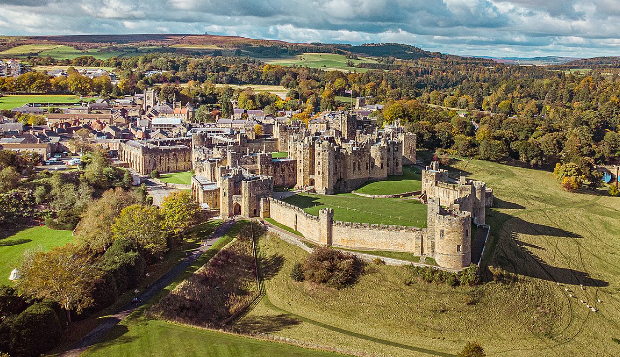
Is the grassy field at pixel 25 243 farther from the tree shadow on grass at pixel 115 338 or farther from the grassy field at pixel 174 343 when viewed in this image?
the grassy field at pixel 174 343

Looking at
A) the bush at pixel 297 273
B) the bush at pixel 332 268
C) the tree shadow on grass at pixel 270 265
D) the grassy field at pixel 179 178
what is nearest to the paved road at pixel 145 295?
the tree shadow on grass at pixel 270 265

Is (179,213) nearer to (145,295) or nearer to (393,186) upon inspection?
(145,295)

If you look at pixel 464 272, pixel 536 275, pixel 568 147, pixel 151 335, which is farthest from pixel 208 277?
pixel 568 147

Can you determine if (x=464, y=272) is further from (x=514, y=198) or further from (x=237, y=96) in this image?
(x=237, y=96)

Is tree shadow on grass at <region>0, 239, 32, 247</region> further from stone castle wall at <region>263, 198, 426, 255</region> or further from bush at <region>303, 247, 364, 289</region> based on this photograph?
bush at <region>303, 247, 364, 289</region>

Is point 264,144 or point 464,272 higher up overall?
point 264,144

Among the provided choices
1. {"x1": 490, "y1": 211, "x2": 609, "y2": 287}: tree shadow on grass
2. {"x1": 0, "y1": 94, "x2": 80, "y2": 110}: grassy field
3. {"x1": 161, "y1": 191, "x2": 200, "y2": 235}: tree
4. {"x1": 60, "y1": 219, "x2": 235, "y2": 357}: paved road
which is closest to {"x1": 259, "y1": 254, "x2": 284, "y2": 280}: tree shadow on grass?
{"x1": 60, "y1": 219, "x2": 235, "y2": 357}: paved road
